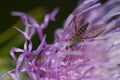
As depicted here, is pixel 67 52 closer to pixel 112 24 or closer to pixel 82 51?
pixel 82 51

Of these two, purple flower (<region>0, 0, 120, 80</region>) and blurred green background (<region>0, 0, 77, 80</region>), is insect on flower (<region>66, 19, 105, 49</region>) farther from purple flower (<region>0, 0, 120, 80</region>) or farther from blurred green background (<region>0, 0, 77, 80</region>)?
blurred green background (<region>0, 0, 77, 80</region>)

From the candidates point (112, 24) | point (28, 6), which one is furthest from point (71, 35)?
point (28, 6)

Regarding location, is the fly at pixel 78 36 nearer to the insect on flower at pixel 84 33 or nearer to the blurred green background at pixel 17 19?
the insect on flower at pixel 84 33

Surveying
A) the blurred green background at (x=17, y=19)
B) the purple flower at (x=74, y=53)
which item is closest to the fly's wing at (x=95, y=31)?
the purple flower at (x=74, y=53)

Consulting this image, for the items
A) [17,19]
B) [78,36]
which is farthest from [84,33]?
[17,19]

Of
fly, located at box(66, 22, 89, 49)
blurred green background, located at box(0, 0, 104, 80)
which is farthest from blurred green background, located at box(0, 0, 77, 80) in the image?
fly, located at box(66, 22, 89, 49)

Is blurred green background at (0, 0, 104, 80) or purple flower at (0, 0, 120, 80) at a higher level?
blurred green background at (0, 0, 104, 80)

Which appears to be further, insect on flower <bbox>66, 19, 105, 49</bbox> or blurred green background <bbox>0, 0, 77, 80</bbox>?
blurred green background <bbox>0, 0, 77, 80</bbox>

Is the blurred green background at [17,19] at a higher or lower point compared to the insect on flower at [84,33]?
higher
